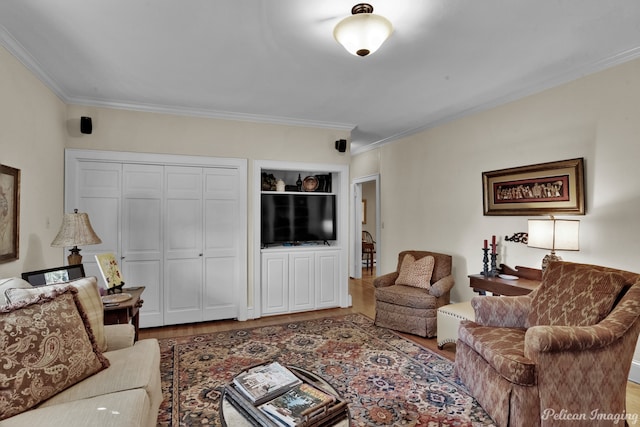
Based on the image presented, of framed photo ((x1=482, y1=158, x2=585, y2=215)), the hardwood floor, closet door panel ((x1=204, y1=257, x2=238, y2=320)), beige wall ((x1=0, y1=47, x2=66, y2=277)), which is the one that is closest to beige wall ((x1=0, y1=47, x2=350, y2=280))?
beige wall ((x1=0, y1=47, x2=66, y2=277))

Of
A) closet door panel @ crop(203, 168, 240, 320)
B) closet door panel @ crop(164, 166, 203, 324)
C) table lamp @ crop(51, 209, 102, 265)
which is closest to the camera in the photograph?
table lamp @ crop(51, 209, 102, 265)

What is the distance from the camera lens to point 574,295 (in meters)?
2.18

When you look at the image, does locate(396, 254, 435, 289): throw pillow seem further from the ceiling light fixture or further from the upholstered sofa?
the upholstered sofa

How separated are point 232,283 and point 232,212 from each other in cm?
85

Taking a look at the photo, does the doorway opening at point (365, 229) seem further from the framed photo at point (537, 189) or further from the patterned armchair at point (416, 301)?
the framed photo at point (537, 189)

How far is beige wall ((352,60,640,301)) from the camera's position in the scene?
2.66 metres

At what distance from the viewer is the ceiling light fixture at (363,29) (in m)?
1.99

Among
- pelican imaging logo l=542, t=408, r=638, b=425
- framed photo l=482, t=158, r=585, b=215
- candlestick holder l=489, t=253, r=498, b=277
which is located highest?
framed photo l=482, t=158, r=585, b=215

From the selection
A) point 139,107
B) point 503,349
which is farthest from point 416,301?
point 139,107

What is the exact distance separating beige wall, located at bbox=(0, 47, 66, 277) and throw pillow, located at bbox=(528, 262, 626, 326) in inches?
145

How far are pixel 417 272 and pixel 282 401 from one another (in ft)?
9.26

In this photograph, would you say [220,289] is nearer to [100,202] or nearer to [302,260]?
[302,260]

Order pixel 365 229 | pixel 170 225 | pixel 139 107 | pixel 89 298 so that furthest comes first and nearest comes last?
pixel 365 229, pixel 170 225, pixel 139 107, pixel 89 298

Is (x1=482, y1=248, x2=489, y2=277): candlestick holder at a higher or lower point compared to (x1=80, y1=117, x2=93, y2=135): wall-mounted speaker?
lower
